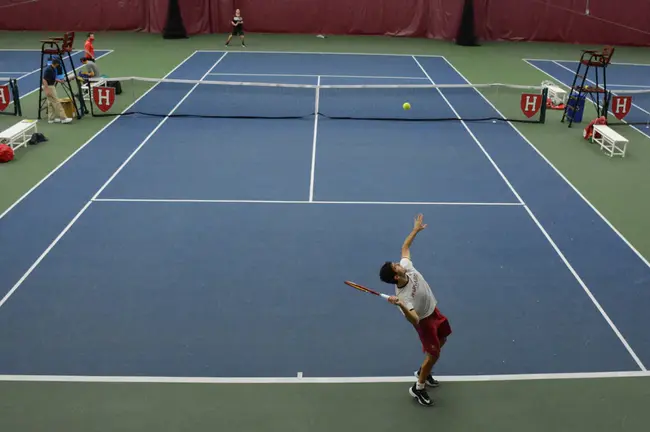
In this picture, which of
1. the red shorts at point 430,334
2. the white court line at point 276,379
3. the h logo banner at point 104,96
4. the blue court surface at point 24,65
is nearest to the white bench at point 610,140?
the white court line at point 276,379

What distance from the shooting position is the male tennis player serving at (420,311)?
5.20m

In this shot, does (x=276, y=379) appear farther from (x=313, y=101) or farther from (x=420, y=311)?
(x=313, y=101)

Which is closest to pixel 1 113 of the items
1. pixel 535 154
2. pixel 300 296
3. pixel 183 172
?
pixel 183 172

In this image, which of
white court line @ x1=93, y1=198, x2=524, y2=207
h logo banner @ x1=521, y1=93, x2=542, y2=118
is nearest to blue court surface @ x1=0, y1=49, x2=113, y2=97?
white court line @ x1=93, y1=198, x2=524, y2=207

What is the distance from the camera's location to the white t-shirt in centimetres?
537

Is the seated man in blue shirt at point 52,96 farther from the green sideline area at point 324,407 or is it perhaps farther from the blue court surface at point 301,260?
the green sideline area at point 324,407

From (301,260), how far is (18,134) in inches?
284

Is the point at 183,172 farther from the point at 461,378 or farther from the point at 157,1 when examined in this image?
the point at 157,1

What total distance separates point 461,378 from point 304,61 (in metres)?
17.3

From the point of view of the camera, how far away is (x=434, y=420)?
566 cm

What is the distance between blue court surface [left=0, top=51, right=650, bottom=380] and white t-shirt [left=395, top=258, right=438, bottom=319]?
100cm

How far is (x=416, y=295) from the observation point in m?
5.46

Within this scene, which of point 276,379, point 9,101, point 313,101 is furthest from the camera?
point 313,101

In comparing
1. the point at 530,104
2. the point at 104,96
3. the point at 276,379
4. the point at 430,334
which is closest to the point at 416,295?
Result: the point at 430,334
